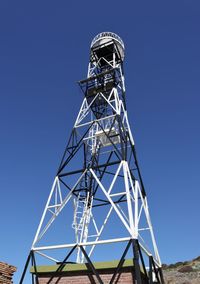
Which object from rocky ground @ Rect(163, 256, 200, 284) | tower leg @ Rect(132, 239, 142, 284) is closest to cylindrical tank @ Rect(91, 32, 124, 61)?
tower leg @ Rect(132, 239, 142, 284)

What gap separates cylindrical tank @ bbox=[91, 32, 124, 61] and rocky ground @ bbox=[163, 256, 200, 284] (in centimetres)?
2468

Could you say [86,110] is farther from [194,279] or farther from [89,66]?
[194,279]

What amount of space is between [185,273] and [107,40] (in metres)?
28.8

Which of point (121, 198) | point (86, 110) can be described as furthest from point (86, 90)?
point (121, 198)

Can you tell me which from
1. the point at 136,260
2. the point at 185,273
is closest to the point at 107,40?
the point at 136,260

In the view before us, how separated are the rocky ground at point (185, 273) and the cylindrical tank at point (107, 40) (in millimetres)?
24680

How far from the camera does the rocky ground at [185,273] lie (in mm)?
32647

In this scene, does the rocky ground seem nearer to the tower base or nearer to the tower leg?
the tower base

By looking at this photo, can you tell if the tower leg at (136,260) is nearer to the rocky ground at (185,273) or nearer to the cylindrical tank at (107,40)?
the cylindrical tank at (107,40)

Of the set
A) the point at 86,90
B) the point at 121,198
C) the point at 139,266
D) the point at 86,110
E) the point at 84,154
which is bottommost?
the point at 139,266

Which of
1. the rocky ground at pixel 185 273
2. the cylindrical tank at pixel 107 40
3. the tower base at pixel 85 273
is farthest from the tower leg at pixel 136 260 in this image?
the rocky ground at pixel 185 273

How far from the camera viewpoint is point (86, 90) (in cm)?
Answer: 1875

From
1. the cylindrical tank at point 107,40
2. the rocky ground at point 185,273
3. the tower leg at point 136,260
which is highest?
the cylindrical tank at point 107,40

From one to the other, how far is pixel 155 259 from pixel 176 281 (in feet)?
71.4
